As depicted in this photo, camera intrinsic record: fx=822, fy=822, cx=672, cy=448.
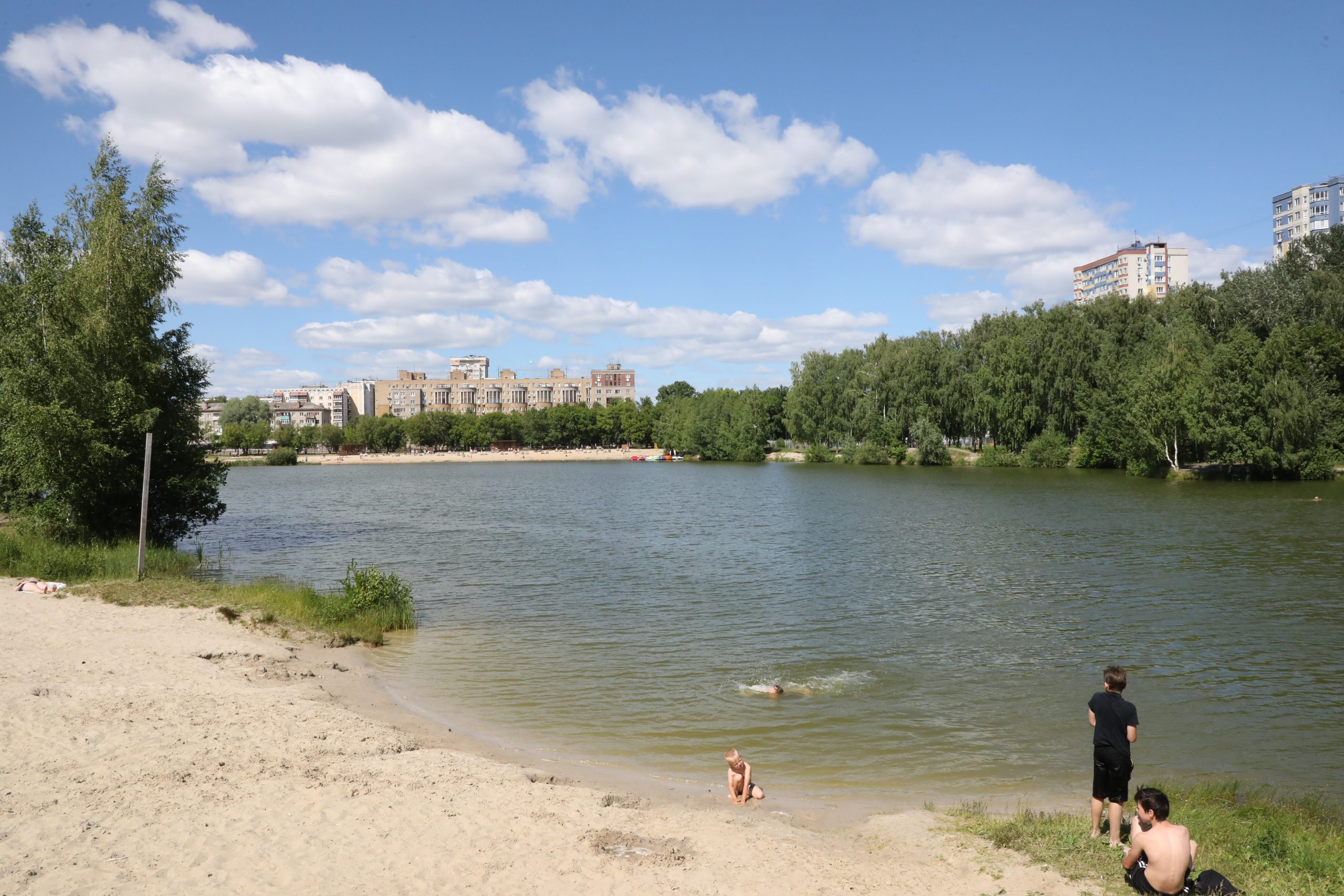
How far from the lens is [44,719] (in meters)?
10.5

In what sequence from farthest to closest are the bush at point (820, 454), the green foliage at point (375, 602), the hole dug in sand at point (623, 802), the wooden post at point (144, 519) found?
the bush at point (820, 454)
the green foliage at point (375, 602)
the wooden post at point (144, 519)
the hole dug in sand at point (623, 802)

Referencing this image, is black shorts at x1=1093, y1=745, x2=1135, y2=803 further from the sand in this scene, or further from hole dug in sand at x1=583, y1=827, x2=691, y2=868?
hole dug in sand at x1=583, y1=827, x2=691, y2=868

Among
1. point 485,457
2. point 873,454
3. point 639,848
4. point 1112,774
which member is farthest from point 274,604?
point 485,457

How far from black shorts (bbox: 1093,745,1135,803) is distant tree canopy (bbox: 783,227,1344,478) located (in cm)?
6651

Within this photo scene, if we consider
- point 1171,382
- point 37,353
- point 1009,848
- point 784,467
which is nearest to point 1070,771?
point 1009,848

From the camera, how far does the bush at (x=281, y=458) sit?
157 meters

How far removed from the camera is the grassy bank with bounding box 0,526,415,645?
18.7 m

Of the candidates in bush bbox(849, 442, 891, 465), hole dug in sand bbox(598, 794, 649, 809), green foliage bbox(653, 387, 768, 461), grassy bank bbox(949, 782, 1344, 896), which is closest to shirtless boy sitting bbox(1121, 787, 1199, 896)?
grassy bank bbox(949, 782, 1344, 896)

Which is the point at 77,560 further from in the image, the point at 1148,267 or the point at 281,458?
the point at 1148,267

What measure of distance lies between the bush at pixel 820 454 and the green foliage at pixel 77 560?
9552cm

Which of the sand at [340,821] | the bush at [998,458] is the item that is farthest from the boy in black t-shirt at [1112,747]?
the bush at [998,458]

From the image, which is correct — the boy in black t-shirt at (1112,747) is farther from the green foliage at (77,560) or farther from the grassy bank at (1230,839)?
the green foliage at (77,560)

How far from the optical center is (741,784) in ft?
33.6

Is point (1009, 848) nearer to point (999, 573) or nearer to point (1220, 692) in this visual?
point (1220, 692)
